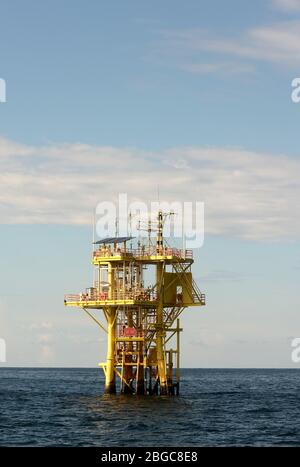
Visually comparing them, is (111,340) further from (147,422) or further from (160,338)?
(147,422)

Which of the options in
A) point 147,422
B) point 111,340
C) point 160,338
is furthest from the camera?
point 111,340

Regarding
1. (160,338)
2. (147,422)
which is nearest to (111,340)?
(160,338)

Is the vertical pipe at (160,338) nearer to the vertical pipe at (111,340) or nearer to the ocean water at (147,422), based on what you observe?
the ocean water at (147,422)

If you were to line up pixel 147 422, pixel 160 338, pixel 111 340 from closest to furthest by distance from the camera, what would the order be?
1. pixel 147 422
2. pixel 160 338
3. pixel 111 340

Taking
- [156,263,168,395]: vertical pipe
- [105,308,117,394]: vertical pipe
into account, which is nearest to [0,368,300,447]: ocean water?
[156,263,168,395]: vertical pipe

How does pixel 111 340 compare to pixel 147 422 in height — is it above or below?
above

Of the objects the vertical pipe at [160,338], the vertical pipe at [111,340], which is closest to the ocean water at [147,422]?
the vertical pipe at [160,338]

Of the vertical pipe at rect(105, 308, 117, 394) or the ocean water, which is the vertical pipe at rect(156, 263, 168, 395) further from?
the vertical pipe at rect(105, 308, 117, 394)

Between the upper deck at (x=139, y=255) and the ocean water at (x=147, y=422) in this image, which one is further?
the upper deck at (x=139, y=255)

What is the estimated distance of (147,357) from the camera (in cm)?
8412

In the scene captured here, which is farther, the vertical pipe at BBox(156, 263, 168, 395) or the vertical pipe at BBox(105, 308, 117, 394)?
the vertical pipe at BBox(105, 308, 117, 394)

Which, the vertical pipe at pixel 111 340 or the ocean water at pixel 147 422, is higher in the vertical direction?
the vertical pipe at pixel 111 340
